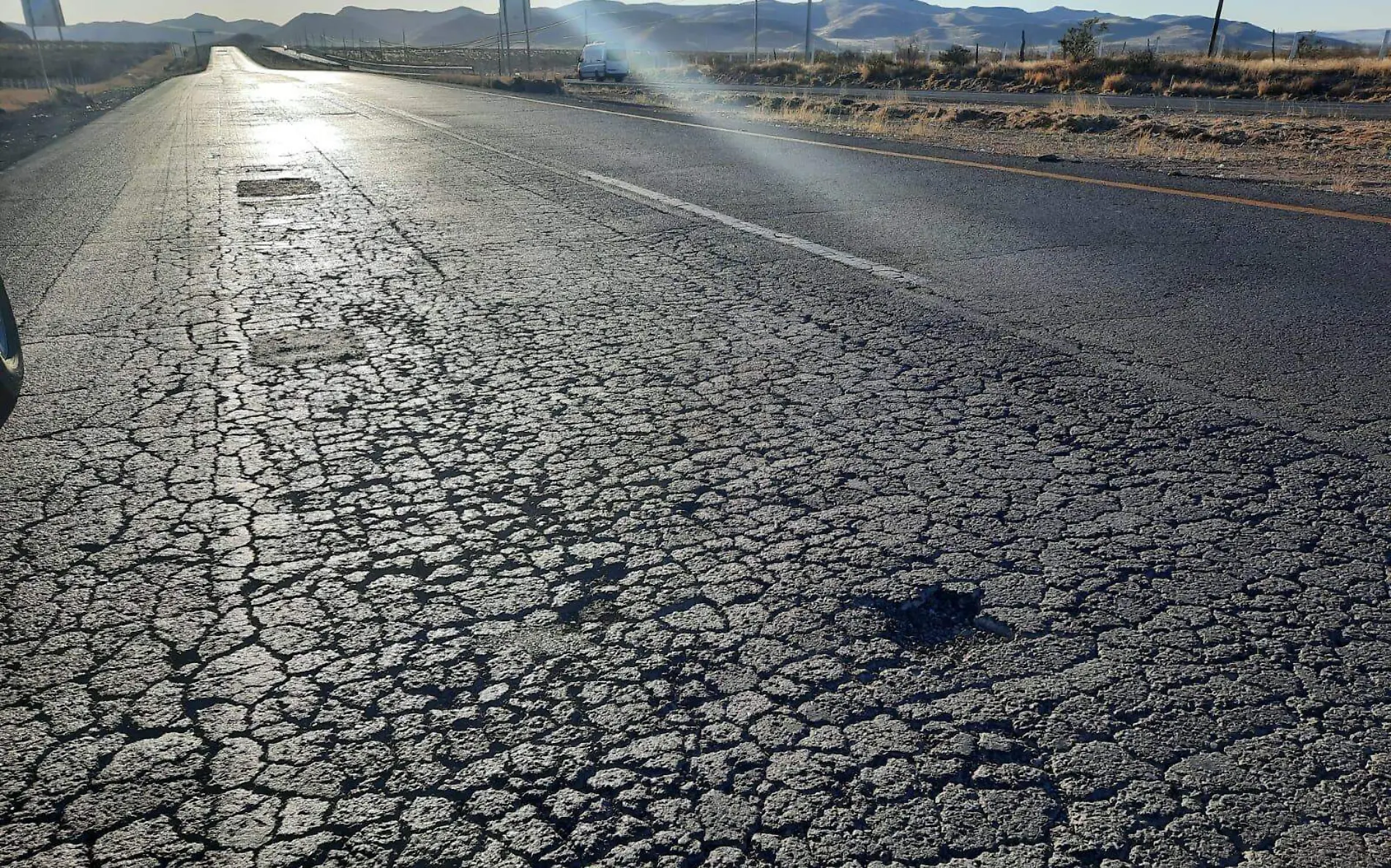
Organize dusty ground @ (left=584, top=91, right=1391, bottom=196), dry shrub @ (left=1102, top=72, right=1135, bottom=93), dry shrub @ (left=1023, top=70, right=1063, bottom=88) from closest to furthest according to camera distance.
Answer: dusty ground @ (left=584, top=91, right=1391, bottom=196) → dry shrub @ (left=1102, top=72, right=1135, bottom=93) → dry shrub @ (left=1023, top=70, right=1063, bottom=88)

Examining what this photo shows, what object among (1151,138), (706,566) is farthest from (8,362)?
(1151,138)

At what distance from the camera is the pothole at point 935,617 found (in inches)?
80.3

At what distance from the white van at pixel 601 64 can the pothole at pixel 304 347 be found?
39.5 metres

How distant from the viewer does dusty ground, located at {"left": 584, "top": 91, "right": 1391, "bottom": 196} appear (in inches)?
367

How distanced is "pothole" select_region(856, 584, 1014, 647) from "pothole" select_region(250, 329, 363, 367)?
2.62 meters

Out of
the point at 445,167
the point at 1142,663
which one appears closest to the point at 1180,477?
the point at 1142,663

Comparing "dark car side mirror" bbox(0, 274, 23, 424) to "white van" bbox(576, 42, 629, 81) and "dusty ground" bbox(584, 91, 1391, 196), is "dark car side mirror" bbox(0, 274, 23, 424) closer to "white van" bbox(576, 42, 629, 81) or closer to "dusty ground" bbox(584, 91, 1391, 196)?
"dusty ground" bbox(584, 91, 1391, 196)

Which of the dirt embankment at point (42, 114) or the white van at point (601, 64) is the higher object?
the white van at point (601, 64)

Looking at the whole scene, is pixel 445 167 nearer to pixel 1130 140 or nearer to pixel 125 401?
pixel 125 401

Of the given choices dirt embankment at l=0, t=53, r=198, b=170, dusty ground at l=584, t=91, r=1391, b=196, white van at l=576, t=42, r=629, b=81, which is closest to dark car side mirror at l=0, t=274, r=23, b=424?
dusty ground at l=584, t=91, r=1391, b=196

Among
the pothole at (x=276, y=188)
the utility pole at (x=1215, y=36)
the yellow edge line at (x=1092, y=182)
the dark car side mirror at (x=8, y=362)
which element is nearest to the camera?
the dark car side mirror at (x=8, y=362)

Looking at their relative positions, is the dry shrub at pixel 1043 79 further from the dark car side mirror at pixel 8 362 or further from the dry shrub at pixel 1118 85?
the dark car side mirror at pixel 8 362

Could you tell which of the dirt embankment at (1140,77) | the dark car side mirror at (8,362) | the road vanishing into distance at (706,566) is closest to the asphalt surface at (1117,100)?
the dirt embankment at (1140,77)

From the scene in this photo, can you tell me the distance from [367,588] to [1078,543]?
1.68 m
